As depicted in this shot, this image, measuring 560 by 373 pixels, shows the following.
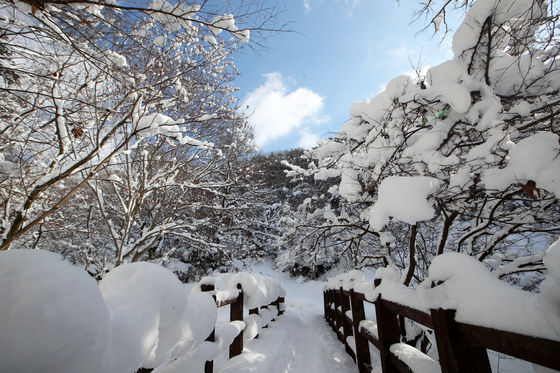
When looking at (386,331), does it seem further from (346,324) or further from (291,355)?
(346,324)

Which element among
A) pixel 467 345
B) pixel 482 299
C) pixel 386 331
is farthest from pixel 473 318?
pixel 386 331

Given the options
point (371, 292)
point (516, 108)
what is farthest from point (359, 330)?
point (516, 108)

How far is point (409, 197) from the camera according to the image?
5.61ft

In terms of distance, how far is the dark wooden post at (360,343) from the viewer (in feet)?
8.11

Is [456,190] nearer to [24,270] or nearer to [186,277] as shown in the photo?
[24,270]

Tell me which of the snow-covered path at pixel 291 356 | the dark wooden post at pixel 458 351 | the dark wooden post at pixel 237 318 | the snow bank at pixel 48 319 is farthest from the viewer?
the dark wooden post at pixel 237 318

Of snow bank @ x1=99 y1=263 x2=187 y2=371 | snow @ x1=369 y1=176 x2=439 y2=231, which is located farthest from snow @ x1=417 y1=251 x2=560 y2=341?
snow bank @ x1=99 y1=263 x2=187 y2=371

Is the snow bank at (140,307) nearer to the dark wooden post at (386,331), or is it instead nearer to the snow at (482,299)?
the snow at (482,299)

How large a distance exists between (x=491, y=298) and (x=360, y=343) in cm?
223

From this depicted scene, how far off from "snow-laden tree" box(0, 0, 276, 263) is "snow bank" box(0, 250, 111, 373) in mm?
1555

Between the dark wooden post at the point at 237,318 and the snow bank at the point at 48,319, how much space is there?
6.81ft

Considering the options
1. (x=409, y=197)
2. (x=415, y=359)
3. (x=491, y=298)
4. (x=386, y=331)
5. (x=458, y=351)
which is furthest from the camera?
(x=386, y=331)

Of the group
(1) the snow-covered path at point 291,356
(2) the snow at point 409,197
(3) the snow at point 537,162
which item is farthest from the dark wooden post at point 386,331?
(3) the snow at point 537,162

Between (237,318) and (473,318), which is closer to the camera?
(473,318)
